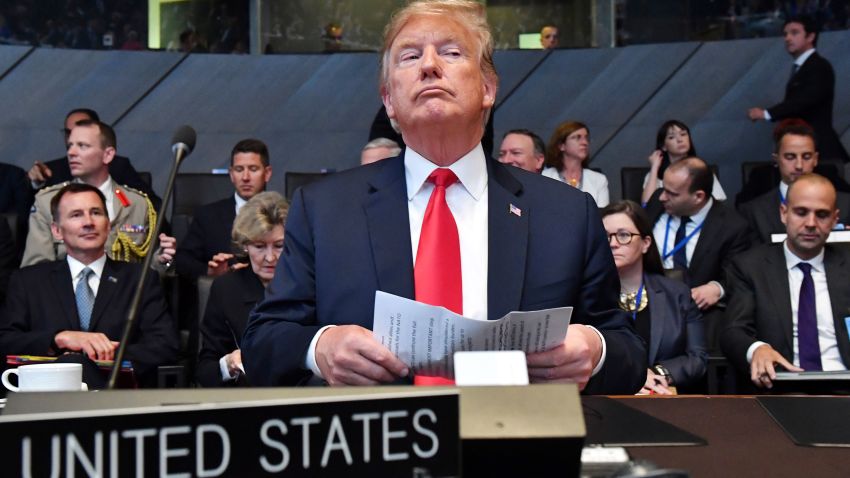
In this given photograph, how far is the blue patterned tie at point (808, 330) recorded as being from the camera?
3986 millimetres

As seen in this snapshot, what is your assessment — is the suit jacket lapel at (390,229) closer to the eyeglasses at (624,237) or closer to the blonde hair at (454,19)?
the blonde hair at (454,19)

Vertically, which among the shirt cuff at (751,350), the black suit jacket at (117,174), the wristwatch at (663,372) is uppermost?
the black suit jacket at (117,174)

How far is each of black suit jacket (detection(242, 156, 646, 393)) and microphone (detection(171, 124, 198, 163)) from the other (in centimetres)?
22

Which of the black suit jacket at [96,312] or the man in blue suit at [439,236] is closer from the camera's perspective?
the man in blue suit at [439,236]

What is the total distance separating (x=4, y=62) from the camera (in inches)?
329

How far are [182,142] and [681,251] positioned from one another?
368cm

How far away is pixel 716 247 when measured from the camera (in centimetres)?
502

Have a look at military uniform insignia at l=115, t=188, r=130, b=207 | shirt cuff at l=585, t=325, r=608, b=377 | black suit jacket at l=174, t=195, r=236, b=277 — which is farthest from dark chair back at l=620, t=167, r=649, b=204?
shirt cuff at l=585, t=325, r=608, b=377

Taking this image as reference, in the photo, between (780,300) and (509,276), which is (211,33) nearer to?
(780,300)

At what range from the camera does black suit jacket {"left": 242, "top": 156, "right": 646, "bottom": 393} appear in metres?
1.81

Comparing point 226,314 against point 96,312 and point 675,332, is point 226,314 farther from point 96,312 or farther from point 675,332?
point 675,332

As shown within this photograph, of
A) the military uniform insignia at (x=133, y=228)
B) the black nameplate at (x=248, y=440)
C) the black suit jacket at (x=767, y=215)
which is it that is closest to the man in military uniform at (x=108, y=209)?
the military uniform insignia at (x=133, y=228)

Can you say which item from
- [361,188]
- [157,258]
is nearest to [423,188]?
[361,188]

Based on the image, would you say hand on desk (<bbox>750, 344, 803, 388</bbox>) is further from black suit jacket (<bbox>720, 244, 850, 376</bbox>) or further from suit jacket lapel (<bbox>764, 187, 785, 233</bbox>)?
suit jacket lapel (<bbox>764, 187, 785, 233</bbox>)
